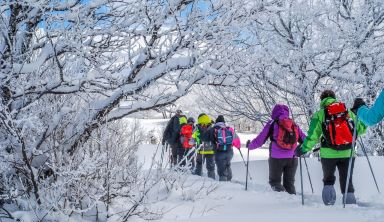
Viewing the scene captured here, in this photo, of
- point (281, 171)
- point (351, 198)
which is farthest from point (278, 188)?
point (351, 198)

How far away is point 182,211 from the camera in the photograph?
5539 millimetres

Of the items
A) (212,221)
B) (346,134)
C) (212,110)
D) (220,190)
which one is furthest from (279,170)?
(212,110)

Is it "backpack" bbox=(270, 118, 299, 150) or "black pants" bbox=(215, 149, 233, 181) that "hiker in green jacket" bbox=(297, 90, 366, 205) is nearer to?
"backpack" bbox=(270, 118, 299, 150)

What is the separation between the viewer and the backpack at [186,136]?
10850 mm

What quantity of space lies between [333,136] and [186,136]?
5.98 meters

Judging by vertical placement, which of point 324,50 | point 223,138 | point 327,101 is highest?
point 324,50

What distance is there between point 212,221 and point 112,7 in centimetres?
256

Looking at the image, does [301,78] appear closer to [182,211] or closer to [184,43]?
[182,211]

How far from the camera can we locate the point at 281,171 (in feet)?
21.9

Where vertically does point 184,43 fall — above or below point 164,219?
above

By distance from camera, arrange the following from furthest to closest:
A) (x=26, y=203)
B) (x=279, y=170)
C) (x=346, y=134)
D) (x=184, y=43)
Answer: (x=279, y=170) < (x=346, y=134) < (x=26, y=203) < (x=184, y=43)

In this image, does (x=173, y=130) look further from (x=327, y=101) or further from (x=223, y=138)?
(x=327, y=101)

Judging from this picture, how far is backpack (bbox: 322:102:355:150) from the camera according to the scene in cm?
521

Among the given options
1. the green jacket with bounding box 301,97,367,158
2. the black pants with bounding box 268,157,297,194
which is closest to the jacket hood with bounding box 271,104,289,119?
the black pants with bounding box 268,157,297,194
